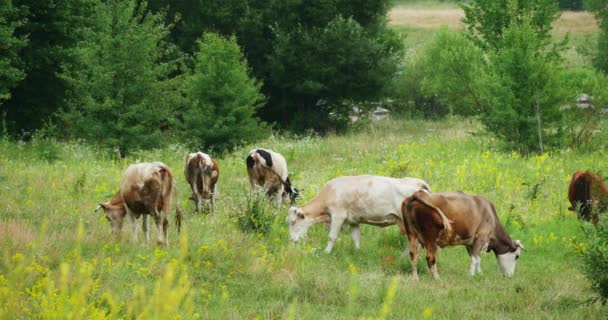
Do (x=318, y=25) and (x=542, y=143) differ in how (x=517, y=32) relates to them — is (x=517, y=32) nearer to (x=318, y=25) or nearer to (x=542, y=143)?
(x=542, y=143)

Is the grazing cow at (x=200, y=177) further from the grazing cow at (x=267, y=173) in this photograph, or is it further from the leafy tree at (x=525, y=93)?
the leafy tree at (x=525, y=93)

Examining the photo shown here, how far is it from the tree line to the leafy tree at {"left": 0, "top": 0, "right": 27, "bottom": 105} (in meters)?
0.06

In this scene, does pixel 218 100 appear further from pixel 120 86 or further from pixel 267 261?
pixel 267 261

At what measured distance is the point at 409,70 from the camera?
52.3 meters

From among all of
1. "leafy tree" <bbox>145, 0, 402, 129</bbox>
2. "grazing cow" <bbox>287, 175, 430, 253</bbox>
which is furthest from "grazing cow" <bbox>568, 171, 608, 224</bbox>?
"leafy tree" <bbox>145, 0, 402, 129</bbox>

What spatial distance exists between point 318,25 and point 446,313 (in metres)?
31.6

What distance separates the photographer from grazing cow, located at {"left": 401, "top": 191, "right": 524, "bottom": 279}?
12703mm

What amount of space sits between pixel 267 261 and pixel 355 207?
122 inches

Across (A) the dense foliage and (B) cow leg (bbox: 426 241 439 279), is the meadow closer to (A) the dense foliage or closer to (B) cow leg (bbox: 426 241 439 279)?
(B) cow leg (bbox: 426 241 439 279)

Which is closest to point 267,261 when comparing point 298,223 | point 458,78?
point 298,223

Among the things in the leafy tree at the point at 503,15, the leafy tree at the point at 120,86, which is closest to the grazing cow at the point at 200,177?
the leafy tree at the point at 120,86

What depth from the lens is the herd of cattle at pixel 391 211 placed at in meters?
12.8

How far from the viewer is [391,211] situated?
1424 centimetres

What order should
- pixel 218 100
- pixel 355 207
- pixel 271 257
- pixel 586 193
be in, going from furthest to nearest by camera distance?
1. pixel 218 100
2. pixel 586 193
3. pixel 355 207
4. pixel 271 257
